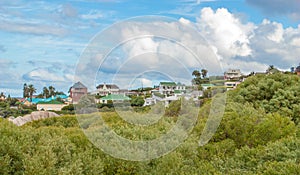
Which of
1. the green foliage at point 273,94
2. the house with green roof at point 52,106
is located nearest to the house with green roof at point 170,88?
the green foliage at point 273,94

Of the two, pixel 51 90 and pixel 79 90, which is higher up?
pixel 51 90

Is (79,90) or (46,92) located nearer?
(79,90)

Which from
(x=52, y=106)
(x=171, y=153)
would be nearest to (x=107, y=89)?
(x=171, y=153)

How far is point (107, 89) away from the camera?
1627 centimetres

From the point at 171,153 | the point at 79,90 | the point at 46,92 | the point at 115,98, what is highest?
the point at 46,92

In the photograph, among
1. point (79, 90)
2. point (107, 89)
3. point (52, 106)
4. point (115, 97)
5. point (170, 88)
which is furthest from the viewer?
point (52, 106)

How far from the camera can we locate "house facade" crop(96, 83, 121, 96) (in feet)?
52.2

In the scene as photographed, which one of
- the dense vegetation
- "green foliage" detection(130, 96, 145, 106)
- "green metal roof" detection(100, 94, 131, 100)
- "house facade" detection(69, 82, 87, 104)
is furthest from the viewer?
"green foliage" detection(130, 96, 145, 106)

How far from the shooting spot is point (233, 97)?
114 ft

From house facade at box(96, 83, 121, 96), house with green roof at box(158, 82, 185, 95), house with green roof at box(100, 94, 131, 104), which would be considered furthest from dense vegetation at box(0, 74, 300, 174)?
house facade at box(96, 83, 121, 96)

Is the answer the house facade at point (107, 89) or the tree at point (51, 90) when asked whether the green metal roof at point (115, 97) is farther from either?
the tree at point (51, 90)

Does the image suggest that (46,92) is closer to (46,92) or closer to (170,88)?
(46,92)

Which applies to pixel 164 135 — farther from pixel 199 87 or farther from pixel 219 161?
pixel 199 87

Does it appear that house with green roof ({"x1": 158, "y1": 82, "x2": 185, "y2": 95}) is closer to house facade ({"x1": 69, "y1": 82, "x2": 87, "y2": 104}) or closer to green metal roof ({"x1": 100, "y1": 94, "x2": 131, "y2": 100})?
green metal roof ({"x1": 100, "y1": 94, "x2": 131, "y2": 100})
